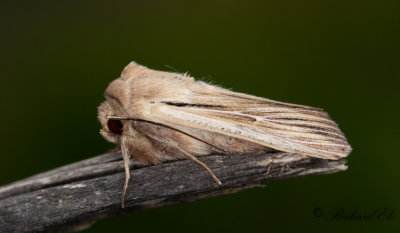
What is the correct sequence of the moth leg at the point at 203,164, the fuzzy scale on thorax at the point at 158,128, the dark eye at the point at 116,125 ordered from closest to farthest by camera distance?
the moth leg at the point at 203,164 → the fuzzy scale on thorax at the point at 158,128 → the dark eye at the point at 116,125

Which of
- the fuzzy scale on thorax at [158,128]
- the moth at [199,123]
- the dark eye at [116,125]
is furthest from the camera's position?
the dark eye at [116,125]

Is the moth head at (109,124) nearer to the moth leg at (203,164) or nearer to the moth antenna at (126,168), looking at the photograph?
the moth antenna at (126,168)

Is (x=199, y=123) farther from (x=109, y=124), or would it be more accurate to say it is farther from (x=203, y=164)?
(x=109, y=124)

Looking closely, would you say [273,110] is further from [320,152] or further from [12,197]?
[12,197]

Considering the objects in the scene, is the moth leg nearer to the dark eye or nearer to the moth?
the moth

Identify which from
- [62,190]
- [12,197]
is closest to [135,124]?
[62,190]

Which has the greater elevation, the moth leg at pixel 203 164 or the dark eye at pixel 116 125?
the dark eye at pixel 116 125

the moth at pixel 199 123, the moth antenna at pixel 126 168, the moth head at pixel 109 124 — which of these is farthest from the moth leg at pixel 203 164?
the moth head at pixel 109 124
